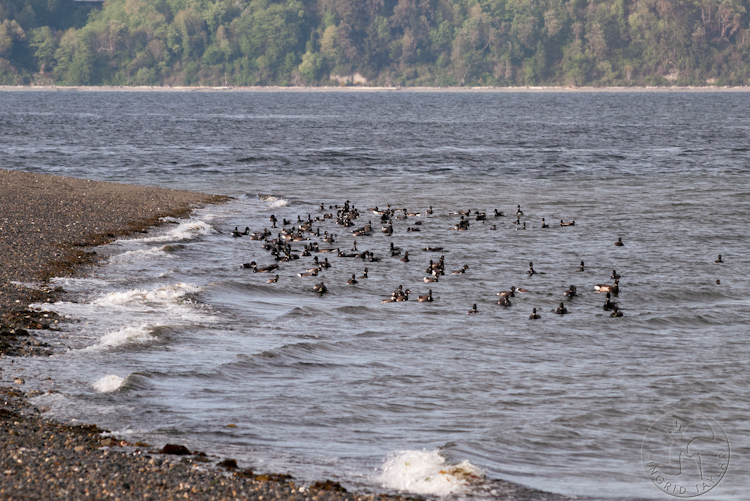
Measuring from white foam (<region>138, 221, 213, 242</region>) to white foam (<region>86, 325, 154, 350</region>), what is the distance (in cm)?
1158

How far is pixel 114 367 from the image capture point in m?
16.5

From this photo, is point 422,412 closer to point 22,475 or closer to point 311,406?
point 311,406

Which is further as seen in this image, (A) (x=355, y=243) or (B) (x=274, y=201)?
(B) (x=274, y=201)

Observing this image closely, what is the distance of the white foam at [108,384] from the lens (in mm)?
15227

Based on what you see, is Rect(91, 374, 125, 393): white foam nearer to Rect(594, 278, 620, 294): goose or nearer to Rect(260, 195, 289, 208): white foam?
Rect(594, 278, 620, 294): goose

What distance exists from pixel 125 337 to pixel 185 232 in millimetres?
14157

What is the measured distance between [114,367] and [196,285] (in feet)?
24.0

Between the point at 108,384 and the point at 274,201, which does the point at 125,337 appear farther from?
the point at 274,201

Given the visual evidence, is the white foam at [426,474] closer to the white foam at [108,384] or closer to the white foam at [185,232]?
the white foam at [108,384]

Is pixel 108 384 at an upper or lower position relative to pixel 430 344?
upper

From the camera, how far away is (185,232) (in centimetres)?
3209

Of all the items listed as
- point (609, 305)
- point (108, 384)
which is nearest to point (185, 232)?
point (609, 305)

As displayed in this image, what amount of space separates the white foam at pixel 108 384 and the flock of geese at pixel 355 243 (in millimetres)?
9678

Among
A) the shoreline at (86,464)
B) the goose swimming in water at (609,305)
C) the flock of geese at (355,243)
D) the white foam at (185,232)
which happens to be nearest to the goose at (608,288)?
the flock of geese at (355,243)
